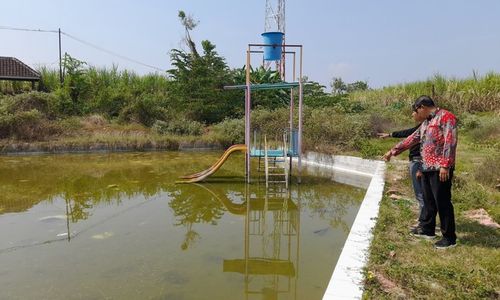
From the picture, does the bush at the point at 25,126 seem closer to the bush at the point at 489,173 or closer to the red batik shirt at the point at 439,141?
the bush at the point at 489,173

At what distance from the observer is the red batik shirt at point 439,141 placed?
3.83 m

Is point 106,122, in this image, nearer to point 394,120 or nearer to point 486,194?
point 394,120

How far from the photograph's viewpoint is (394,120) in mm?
14352

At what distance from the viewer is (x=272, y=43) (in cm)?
848

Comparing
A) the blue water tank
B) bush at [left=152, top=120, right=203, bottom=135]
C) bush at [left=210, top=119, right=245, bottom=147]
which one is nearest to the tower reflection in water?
the blue water tank

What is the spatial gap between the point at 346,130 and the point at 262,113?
3.67 metres

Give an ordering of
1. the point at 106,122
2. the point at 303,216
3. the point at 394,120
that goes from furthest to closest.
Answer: the point at 106,122 < the point at 394,120 < the point at 303,216

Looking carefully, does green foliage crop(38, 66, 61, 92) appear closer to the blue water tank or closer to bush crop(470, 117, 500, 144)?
the blue water tank

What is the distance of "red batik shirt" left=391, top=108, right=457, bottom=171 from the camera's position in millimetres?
3826

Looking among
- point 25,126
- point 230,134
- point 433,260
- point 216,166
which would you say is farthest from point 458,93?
point 25,126

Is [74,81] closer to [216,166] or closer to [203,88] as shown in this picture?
[203,88]

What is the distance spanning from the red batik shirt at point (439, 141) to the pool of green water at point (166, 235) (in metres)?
1.56

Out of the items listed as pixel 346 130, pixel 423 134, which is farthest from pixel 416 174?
pixel 346 130

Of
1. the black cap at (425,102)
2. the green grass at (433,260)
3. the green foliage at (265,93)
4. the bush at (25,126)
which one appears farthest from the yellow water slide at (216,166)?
the bush at (25,126)
